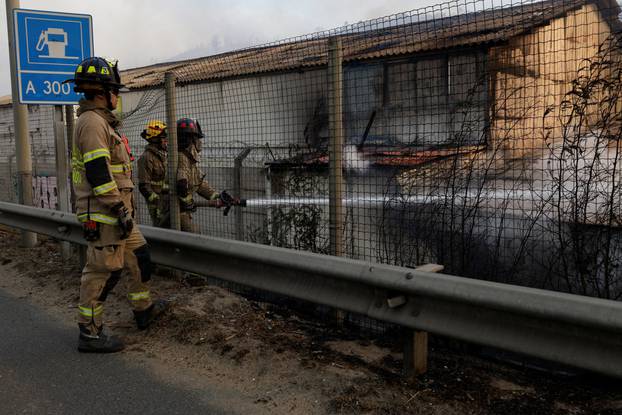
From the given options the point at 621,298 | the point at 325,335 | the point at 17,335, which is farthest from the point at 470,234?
the point at 17,335

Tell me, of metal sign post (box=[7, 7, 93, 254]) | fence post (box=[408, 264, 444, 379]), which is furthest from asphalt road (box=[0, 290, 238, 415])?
metal sign post (box=[7, 7, 93, 254])

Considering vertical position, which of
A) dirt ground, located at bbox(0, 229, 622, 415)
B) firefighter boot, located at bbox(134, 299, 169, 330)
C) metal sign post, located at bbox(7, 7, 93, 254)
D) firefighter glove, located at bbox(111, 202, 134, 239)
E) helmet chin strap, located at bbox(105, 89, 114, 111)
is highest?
metal sign post, located at bbox(7, 7, 93, 254)

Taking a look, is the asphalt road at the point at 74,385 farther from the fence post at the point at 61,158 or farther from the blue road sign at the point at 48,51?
the blue road sign at the point at 48,51

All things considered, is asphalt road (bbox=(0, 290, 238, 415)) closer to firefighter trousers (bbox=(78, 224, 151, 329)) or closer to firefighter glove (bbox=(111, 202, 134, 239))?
firefighter trousers (bbox=(78, 224, 151, 329))

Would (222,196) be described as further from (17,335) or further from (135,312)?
(17,335)

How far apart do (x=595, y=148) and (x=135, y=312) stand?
352cm

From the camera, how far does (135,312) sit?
14.1ft

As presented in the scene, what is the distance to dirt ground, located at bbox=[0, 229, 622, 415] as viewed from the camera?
2.95m

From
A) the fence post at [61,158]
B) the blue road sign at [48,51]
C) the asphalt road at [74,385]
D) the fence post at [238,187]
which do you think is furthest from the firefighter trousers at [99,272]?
the fence post at [238,187]

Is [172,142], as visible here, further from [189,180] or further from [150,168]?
[150,168]

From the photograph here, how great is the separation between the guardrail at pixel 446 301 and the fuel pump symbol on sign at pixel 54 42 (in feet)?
10.7

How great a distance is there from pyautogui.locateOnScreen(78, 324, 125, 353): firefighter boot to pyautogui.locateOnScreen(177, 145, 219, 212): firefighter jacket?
1799 mm

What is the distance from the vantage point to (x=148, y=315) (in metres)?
4.32

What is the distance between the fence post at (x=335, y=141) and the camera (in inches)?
159
